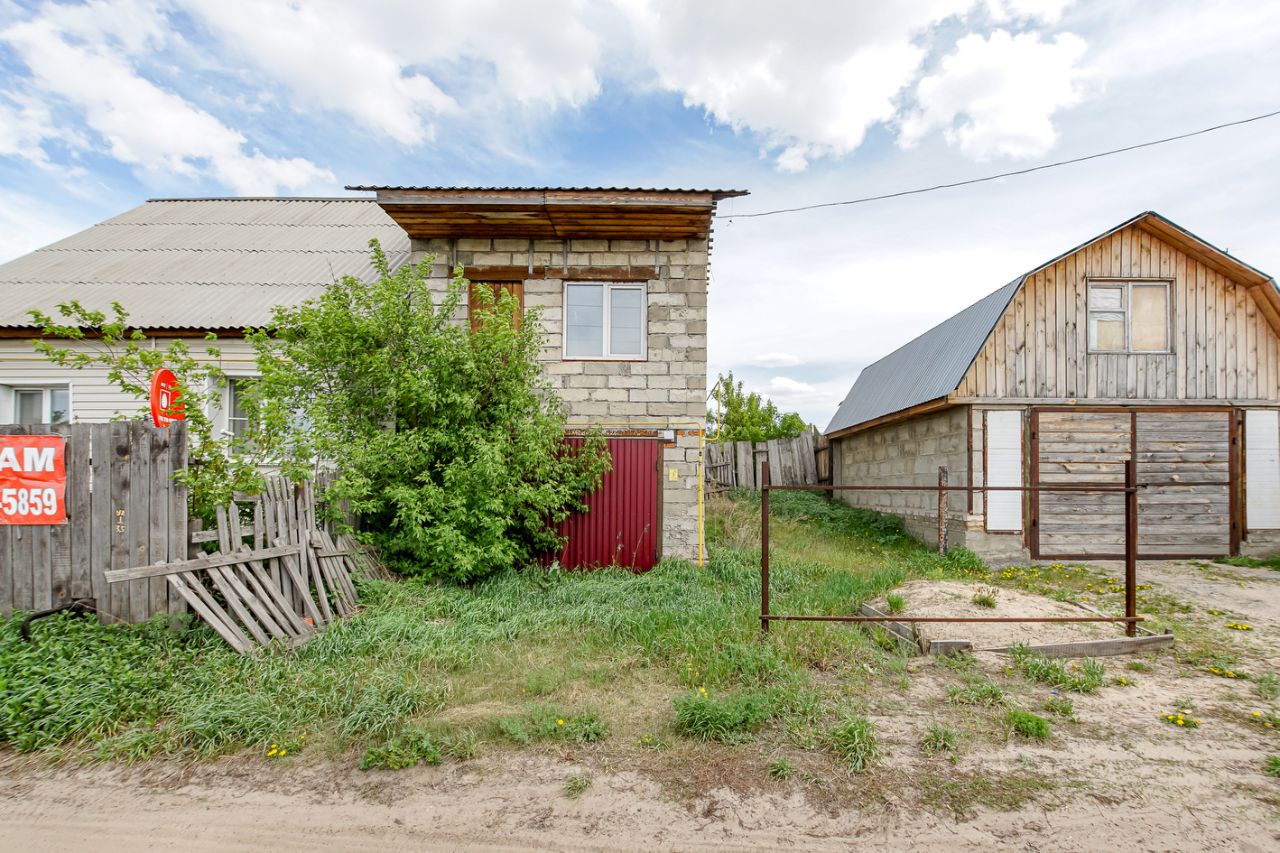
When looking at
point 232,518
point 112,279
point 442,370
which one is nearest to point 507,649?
point 232,518

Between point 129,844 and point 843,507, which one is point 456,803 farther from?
point 843,507

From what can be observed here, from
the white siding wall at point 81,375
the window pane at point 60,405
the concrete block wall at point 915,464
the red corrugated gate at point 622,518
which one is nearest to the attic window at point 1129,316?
the concrete block wall at point 915,464

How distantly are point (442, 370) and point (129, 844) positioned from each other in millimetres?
4979

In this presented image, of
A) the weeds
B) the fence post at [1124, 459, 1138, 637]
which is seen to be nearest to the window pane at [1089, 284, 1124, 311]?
the fence post at [1124, 459, 1138, 637]

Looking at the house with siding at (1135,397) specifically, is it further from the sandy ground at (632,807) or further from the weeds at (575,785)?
the weeds at (575,785)

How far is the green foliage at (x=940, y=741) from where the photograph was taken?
3867mm

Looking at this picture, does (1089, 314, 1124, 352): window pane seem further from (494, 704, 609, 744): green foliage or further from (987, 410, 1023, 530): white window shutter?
(494, 704, 609, 744): green foliage

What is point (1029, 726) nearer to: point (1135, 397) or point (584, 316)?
point (584, 316)

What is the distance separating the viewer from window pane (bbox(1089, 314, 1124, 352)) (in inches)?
428

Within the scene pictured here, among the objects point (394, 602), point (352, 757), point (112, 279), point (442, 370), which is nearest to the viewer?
point (352, 757)

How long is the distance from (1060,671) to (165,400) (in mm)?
8129

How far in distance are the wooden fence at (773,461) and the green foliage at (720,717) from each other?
12.9 metres

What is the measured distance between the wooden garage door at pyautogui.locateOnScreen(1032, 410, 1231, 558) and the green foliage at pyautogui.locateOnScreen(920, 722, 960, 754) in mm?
8064

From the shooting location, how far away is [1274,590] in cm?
855
